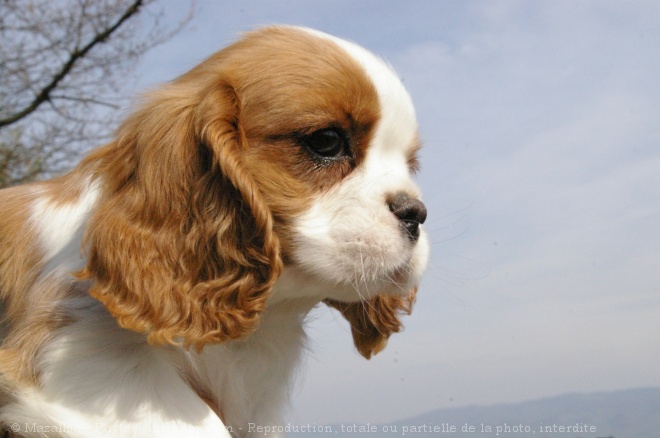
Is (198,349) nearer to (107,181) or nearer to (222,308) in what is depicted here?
(222,308)

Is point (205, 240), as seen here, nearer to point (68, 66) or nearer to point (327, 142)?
point (327, 142)

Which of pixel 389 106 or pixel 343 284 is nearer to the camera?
pixel 343 284

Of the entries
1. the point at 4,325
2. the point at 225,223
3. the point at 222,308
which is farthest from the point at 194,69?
the point at 4,325

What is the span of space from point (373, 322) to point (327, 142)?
1019 mm

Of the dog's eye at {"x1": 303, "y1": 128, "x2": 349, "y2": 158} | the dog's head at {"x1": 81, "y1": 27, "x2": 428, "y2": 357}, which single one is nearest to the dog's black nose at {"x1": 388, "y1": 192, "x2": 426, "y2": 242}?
the dog's head at {"x1": 81, "y1": 27, "x2": 428, "y2": 357}

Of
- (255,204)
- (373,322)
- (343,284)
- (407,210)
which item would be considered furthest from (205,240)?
(373,322)

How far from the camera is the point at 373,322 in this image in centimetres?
325

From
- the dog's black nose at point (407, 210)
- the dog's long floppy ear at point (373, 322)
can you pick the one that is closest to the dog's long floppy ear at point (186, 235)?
the dog's black nose at point (407, 210)

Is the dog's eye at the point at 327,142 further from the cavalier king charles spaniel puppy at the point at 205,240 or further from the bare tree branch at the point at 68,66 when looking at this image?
the bare tree branch at the point at 68,66

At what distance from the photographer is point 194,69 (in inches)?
118

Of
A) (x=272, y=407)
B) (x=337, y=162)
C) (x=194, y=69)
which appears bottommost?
(x=272, y=407)

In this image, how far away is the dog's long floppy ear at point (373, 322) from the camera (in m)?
3.25

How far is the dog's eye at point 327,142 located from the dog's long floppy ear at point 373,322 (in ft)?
2.89

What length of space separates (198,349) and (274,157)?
0.70 m
